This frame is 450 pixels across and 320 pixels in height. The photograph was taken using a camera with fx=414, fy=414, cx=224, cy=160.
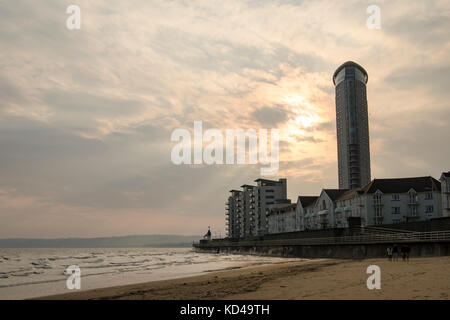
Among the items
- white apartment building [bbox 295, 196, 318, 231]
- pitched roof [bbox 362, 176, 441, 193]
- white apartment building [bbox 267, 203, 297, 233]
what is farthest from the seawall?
white apartment building [bbox 267, 203, 297, 233]

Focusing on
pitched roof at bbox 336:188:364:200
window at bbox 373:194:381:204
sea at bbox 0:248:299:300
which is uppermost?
pitched roof at bbox 336:188:364:200

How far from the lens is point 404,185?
281 feet

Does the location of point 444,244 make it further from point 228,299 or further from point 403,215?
point 403,215

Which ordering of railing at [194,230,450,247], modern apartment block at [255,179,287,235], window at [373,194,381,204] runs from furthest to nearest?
1. modern apartment block at [255,179,287,235]
2. window at [373,194,381,204]
3. railing at [194,230,450,247]

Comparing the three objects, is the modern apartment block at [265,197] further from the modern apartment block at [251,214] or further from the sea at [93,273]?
the sea at [93,273]

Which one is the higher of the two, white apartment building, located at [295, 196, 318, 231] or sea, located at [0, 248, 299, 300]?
white apartment building, located at [295, 196, 318, 231]

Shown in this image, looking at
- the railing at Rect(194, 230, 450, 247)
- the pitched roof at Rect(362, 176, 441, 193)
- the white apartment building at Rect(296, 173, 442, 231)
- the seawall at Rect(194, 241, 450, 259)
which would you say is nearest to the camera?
the seawall at Rect(194, 241, 450, 259)

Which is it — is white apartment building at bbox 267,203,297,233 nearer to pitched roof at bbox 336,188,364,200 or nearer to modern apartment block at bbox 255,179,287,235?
modern apartment block at bbox 255,179,287,235

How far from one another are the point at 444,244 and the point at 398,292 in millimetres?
24015

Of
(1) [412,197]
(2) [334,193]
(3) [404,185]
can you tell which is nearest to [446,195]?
(1) [412,197]

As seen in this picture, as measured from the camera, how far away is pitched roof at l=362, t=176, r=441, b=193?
82938 mm
